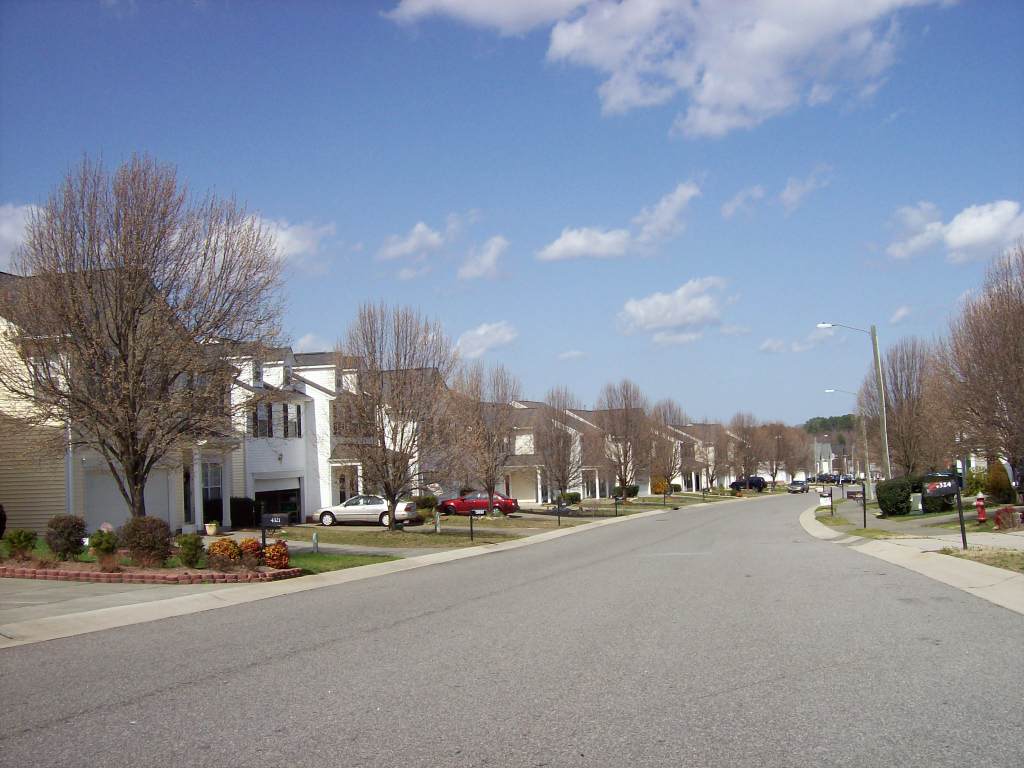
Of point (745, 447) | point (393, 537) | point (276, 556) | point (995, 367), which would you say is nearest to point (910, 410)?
point (995, 367)

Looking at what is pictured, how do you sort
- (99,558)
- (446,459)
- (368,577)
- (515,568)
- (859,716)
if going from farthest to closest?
(446,459) < (515,568) < (368,577) < (99,558) < (859,716)

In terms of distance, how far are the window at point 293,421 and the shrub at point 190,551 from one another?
71.1 feet

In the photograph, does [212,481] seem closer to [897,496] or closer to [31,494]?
[31,494]

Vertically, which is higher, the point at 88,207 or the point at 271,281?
the point at 88,207

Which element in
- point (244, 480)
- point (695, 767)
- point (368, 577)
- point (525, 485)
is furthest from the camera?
point (525, 485)

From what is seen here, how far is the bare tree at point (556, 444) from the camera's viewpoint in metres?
52.2

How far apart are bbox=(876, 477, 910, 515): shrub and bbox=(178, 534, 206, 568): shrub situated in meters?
30.0

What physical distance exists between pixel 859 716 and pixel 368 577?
47.9 ft

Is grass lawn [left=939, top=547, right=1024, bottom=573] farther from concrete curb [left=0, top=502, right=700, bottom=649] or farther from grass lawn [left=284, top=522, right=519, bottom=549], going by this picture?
grass lawn [left=284, top=522, right=519, bottom=549]

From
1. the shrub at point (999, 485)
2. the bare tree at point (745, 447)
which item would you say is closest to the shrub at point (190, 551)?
the shrub at point (999, 485)

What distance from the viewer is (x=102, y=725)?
7324 millimetres

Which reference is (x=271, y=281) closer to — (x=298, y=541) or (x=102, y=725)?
(x=298, y=541)

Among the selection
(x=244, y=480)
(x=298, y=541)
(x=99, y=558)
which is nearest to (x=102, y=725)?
(x=99, y=558)

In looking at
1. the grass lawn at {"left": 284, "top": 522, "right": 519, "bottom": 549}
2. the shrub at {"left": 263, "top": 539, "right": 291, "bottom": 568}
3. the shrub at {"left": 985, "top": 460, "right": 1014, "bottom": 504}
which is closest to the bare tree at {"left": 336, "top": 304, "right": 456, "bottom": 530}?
the grass lawn at {"left": 284, "top": 522, "right": 519, "bottom": 549}
